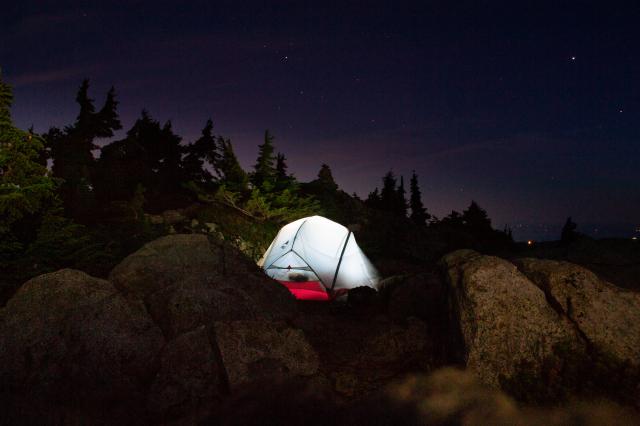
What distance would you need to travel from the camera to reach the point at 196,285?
6938 mm

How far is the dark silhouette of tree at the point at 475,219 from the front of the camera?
118 feet

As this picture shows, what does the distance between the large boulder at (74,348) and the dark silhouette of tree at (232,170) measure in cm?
1273

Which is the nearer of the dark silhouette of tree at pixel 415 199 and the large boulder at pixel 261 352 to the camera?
the large boulder at pixel 261 352

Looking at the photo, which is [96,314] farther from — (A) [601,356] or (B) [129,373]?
(A) [601,356]

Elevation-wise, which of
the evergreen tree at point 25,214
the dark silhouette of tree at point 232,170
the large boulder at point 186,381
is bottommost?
the large boulder at point 186,381

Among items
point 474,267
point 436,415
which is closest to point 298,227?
point 474,267

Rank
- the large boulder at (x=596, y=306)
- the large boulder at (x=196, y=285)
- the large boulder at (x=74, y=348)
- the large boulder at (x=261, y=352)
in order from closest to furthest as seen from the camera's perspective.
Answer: the large boulder at (x=74, y=348), the large boulder at (x=596, y=306), the large boulder at (x=261, y=352), the large boulder at (x=196, y=285)

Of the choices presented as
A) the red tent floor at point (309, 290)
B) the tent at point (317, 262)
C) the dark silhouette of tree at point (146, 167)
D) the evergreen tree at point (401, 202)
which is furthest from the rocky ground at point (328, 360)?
the evergreen tree at point (401, 202)

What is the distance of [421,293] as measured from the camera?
8.32 metres

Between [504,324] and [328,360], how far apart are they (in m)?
3.03

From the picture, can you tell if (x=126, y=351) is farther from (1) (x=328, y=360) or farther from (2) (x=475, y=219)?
(2) (x=475, y=219)

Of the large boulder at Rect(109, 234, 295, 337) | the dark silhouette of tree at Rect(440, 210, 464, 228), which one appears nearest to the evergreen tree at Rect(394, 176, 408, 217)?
the dark silhouette of tree at Rect(440, 210, 464, 228)

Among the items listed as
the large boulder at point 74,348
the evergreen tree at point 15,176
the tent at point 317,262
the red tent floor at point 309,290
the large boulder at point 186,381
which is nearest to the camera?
the large boulder at point 186,381

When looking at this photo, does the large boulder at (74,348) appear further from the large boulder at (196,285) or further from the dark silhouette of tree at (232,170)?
the dark silhouette of tree at (232,170)
